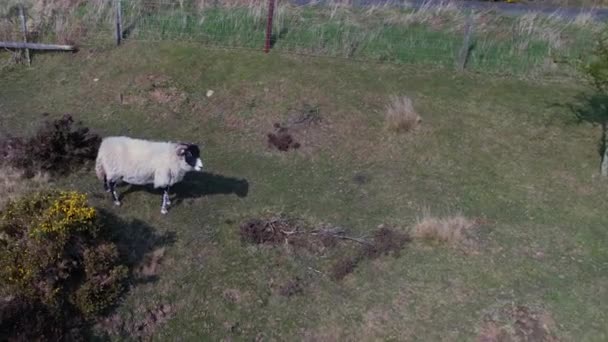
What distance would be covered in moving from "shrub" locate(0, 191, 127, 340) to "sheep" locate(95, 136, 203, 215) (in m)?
1.33

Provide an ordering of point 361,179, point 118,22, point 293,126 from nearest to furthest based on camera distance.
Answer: point 361,179 < point 293,126 < point 118,22

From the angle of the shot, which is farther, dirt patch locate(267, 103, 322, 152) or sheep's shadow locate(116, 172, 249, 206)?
dirt patch locate(267, 103, 322, 152)

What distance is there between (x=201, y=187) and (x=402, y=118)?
5084mm

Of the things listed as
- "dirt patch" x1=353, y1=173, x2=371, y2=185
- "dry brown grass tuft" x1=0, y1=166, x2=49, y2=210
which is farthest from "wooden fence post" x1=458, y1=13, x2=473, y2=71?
"dry brown grass tuft" x1=0, y1=166, x2=49, y2=210

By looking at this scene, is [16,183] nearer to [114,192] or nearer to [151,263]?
[114,192]

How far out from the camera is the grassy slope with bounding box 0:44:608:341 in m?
8.91

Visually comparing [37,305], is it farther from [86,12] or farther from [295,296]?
[86,12]

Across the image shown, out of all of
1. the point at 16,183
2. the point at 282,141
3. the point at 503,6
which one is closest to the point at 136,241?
the point at 16,183

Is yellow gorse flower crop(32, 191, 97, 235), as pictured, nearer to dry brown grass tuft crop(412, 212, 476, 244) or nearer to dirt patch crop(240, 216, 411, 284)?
dirt patch crop(240, 216, 411, 284)

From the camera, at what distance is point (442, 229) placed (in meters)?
10.2

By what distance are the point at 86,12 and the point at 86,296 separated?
12.9 m

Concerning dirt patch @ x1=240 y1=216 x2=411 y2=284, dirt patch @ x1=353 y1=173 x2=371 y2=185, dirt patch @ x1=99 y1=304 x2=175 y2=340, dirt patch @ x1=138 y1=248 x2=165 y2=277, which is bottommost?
dirt patch @ x1=99 y1=304 x2=175 y2=340

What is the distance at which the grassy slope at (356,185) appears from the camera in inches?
351

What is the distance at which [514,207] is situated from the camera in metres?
11.3
